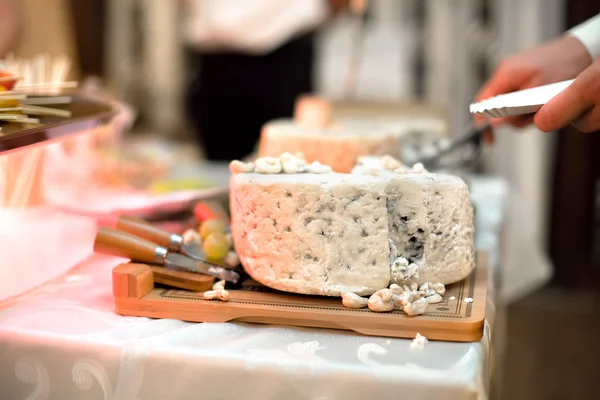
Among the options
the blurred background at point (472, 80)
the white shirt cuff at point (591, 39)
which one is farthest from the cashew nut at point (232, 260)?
the blurred background at point (472, 80)

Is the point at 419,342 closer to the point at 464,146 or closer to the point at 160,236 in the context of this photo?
the point at 160,236

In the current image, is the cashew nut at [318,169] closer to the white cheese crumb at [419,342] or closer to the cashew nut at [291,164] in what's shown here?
the cashew nut at [291,164]

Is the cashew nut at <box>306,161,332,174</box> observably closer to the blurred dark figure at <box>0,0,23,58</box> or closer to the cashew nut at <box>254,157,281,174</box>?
the cashew nut at <box>254,157,281,174</box>

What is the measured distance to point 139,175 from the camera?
1779mm

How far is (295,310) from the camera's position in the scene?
2.83ft

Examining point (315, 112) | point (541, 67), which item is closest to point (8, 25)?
point (315, 112)

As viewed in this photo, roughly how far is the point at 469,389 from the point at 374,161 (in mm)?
440

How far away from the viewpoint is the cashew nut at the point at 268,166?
0.95 m

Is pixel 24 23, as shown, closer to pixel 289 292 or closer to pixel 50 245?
pixel 50 245

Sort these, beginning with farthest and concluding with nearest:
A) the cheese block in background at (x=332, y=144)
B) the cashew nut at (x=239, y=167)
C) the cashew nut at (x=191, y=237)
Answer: the cheese block in background at (x=332, y=144), the cashew nut at (x=191, y=237), the cashew nut at (x=239, y=167)

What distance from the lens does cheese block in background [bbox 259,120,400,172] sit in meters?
1.37

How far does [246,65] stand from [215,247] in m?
1.37

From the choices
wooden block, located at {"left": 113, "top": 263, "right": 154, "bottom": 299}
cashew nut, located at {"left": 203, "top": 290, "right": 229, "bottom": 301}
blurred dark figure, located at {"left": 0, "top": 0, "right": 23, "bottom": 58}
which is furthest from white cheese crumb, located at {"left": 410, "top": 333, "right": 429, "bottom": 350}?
blurred dark figure, located at {"left": 0, "top": 0, "right": 23, "bottom": 58}

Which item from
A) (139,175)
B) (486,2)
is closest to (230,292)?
(139,175)
